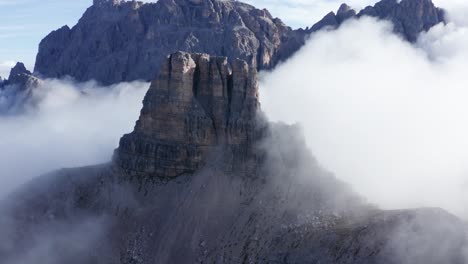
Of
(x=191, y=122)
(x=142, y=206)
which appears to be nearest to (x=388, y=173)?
(x=191, y=122)

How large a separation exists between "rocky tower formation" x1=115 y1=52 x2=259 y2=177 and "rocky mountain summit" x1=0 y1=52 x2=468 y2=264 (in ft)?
0.59

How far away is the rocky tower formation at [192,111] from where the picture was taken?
106 metres

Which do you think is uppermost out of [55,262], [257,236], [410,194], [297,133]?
[297,133]

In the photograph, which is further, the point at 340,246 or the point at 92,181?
the point at 92,181

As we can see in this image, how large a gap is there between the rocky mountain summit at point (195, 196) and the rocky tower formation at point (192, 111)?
0.18 meters

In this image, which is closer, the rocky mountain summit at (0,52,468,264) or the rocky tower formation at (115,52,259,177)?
the rocky mountain summit at (0,52,468,264)

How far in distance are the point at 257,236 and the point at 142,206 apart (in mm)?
23878

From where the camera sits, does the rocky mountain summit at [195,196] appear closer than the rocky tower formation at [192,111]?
Yes

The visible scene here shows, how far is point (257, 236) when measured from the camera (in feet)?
304

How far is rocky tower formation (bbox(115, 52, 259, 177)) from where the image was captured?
105875 millimetres

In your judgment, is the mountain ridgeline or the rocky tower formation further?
the rocky tower formation

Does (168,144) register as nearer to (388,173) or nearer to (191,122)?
(191,122)

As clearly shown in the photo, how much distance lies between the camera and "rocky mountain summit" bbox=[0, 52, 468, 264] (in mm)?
91875

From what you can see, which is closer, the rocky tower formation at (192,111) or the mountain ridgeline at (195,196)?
the mountain ridgeline at (195,196)
